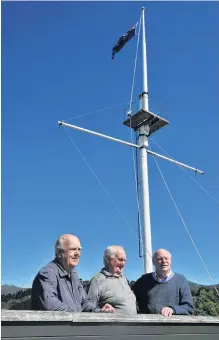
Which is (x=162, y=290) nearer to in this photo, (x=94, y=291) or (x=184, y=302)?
Result: (x=184, y=302)

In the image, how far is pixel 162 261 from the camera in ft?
14.8

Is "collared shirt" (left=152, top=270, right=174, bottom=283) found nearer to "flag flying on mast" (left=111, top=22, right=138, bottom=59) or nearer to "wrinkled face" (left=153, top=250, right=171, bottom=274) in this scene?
"wrinkled face" (left=153, top=250, right=171, bottom=274)

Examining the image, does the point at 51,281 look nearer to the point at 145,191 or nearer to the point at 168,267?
the point at 168,267

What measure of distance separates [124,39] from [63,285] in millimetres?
16322

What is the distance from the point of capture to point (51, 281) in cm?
352

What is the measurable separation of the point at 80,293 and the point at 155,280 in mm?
1032

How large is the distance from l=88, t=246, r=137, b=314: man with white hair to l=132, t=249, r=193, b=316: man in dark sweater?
287 millimetres

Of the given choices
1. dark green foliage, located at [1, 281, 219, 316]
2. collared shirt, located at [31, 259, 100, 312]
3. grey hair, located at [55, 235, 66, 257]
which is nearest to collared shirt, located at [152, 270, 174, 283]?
collared shirt, located at [31, 259, 100, 312]

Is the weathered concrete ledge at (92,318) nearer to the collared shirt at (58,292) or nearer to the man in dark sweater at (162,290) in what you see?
the collared shirt at (58,292)

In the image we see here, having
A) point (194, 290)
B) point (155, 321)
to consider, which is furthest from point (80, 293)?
point (194, 290)

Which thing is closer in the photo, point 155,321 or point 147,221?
point 155,321
